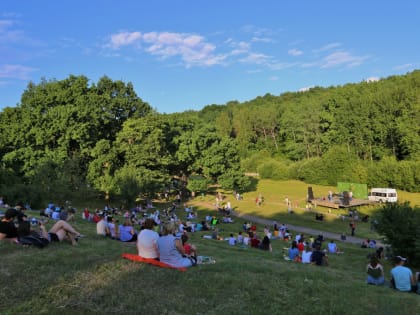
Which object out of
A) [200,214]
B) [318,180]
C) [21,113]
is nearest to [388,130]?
[318,180]

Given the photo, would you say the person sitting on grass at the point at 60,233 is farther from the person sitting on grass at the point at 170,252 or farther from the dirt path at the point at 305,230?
the dirt path at the point at 305,230

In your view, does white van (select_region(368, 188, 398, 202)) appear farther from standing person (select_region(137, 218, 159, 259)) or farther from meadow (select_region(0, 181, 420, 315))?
standing person (select_region(137, 218, 159, 259))

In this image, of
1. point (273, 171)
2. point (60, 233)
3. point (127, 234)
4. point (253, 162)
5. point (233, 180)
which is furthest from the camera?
point (253, 162)

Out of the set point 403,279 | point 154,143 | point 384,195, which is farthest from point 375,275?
point 384,195

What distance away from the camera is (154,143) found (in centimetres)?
4038

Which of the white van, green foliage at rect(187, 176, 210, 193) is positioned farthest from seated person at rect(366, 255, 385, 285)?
green foliage at rect(187, 176, 210, 193)

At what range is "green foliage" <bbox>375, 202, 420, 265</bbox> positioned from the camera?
59.2ft

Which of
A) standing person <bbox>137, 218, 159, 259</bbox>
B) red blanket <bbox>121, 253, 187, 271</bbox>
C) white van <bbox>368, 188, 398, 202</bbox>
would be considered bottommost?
white van <bbox>368, 188, 398, 202</bbox>

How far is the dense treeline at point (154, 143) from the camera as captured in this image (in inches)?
1394

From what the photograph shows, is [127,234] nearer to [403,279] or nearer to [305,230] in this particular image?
[403,279]

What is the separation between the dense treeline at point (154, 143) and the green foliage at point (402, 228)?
22.1m

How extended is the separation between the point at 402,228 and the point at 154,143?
27.5m

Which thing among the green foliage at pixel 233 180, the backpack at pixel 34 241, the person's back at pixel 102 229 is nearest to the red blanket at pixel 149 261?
the backpack at pixel 34 241

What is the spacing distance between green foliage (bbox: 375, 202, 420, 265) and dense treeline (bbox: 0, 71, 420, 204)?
871 inches
